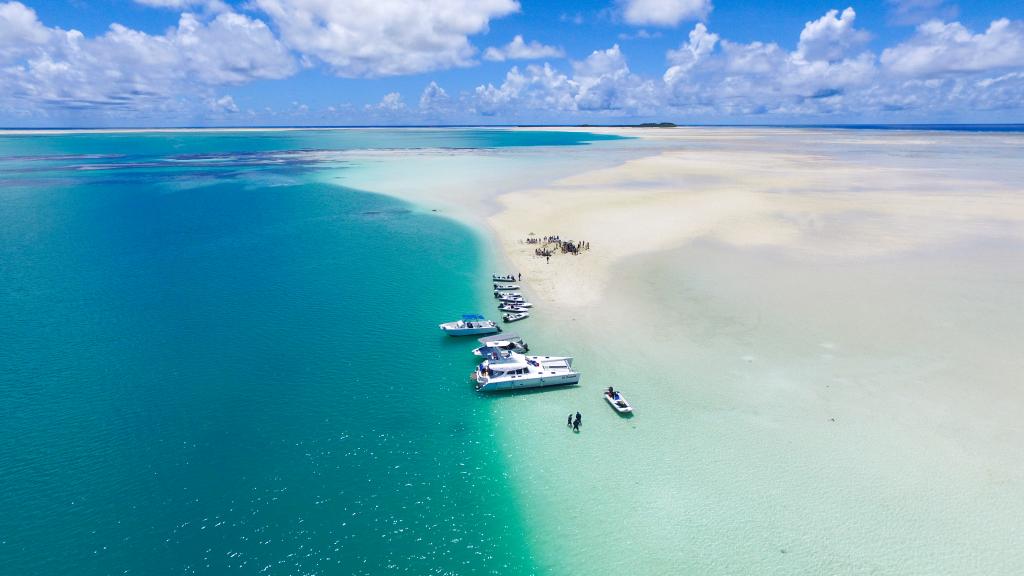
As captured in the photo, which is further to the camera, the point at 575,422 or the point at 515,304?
the point at 515,304

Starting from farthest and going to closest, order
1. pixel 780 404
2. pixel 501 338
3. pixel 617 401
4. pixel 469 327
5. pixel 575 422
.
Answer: pixel 469 327
pixel 501 338
pixel 780 404
pixel 617 401
pixel 575 422

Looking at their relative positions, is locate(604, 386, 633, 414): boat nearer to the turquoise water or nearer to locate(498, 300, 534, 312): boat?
the turquoise water

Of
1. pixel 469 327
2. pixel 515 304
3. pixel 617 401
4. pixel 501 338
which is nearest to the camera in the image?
pixel 617 401

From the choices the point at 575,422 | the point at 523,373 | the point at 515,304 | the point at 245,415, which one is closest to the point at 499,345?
the point at 523,373

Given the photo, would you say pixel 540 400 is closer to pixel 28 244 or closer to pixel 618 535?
pixel 618 535

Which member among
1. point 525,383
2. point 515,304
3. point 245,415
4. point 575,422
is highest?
point 515,304

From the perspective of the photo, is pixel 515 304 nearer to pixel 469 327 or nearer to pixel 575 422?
pixel 469 327

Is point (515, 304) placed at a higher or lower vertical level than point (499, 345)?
higher
